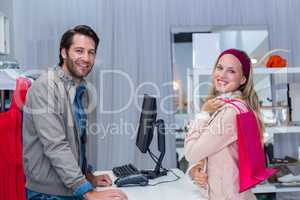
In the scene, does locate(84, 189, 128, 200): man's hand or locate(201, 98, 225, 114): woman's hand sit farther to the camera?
locate(201, 98, 225, 114): woman's hand

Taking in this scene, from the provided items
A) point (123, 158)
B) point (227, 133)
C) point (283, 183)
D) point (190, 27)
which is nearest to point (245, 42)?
point (190, 27)

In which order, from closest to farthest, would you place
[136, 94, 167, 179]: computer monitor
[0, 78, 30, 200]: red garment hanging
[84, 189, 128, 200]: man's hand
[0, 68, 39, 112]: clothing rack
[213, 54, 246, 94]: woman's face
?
[84, 189, 128, 200]: man's hand
[213, 54, 246, 94]: woman's face
[0, 78, 30, 200]: red garment hanging
[0, 68, 39, 112]: clothing rack
[136, 94, 167, 179]: computer monitor

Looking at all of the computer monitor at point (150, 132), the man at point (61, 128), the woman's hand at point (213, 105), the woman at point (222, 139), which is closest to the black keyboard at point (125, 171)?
the computer monitor at point (150, 132)

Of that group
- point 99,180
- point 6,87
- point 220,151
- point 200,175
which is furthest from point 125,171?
point 6,87

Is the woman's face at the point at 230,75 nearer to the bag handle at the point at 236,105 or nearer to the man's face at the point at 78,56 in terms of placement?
the bag handle at the point at 236,105

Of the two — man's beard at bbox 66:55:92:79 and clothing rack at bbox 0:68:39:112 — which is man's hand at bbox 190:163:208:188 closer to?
man's beard at bbox 66:55:92:79

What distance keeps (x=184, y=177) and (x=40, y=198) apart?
88cm

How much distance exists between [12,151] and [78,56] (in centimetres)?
65

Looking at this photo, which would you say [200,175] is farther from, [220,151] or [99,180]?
[99,180]

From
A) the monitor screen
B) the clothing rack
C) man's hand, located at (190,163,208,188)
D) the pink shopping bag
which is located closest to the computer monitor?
the monitor screen

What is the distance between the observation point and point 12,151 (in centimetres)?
186

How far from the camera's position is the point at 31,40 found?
3.24 metres

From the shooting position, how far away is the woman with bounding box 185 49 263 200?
1.55m

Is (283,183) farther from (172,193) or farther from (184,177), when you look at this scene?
(172,193)
